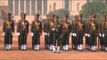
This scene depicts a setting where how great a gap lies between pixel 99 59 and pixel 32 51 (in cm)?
370

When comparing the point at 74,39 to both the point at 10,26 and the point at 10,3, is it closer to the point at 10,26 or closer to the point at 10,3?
the point at 10,26

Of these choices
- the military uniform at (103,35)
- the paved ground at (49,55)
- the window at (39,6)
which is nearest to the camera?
the paved ground at (49,55)

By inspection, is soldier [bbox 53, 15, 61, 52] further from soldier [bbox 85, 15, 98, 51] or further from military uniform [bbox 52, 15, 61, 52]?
soldier [bbox 85, 15, 98, 51]

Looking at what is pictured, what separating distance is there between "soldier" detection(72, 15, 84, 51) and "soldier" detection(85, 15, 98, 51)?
1.02 feet

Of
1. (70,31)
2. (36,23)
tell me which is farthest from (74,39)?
(36,23)

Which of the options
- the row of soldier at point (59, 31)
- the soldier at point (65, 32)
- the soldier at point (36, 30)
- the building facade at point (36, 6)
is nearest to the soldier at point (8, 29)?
the row of soldier at point (59, 31)

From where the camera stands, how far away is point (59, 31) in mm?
19688

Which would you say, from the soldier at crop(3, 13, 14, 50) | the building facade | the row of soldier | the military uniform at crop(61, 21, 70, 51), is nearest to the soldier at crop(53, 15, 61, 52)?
the row of soldier

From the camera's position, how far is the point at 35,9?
3314 inches

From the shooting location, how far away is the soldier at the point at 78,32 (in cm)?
1984

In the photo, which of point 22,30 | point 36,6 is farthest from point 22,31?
point 36,6

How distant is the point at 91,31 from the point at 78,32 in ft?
2.10

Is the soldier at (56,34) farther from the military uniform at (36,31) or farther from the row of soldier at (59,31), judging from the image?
the military uniform at (36,31)

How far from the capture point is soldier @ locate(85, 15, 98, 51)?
65.2ft
